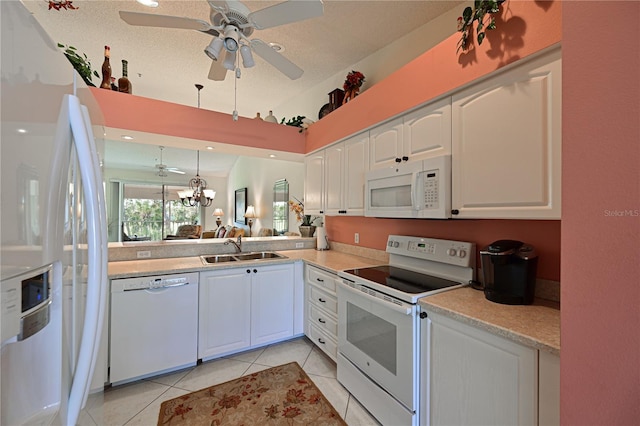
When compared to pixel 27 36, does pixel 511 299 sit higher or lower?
lower

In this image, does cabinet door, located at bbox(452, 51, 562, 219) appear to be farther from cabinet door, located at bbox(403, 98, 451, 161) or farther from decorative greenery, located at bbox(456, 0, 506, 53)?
decorative greenery, located at bbox(456, 0, 506, 53)

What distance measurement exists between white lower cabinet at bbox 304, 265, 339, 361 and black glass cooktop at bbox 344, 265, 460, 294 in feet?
1.02

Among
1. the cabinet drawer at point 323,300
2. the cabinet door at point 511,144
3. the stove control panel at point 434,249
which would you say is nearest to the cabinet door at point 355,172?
the stove control panel at point 434,249

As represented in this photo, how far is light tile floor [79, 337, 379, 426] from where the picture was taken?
175 centimetres

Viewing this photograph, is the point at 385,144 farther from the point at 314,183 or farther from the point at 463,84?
the point at 314,183

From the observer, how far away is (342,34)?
2.57 metres

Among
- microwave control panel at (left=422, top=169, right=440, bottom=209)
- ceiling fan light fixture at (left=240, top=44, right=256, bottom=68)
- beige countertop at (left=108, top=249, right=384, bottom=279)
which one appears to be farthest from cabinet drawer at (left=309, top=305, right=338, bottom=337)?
ceiling fan light fixture at (left=240, top=44, right=256, bottom=68)

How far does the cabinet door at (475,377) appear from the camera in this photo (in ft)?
3.41

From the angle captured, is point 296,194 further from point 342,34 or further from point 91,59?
point 91,59

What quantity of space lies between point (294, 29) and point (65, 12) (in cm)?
200

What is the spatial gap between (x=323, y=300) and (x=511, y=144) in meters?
1.79

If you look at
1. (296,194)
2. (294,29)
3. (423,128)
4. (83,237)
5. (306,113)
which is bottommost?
(83,237)

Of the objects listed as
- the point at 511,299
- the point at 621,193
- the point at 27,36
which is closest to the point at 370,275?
the point at 511,299

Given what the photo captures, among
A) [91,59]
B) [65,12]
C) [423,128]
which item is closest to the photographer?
[423,128]
